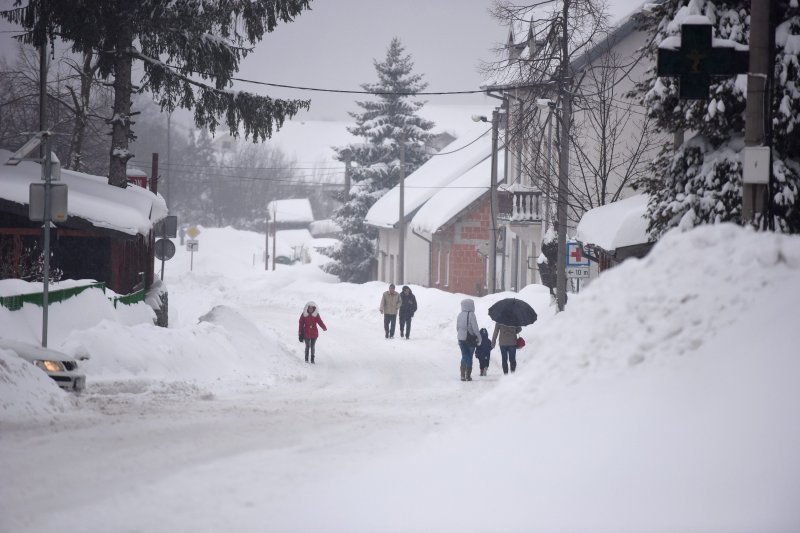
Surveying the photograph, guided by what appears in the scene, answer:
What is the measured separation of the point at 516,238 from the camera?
43281mm

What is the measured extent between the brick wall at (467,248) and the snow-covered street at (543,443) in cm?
3562

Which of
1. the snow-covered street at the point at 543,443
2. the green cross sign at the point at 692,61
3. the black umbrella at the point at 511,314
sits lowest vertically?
the snow-covered street at the point at 543,443

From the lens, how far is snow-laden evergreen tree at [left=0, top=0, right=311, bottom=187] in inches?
875

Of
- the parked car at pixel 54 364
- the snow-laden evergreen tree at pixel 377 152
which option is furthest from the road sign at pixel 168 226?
the snow-laden evergreen tree at pixel 377 152

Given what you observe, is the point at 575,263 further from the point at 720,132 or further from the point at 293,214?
the point at 293,214

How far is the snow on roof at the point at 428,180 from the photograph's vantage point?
164 feet

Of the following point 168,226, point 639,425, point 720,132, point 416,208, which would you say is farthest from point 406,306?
point 639,425

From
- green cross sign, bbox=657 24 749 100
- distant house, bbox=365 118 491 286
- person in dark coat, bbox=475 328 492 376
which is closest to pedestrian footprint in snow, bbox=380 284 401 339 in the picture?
person in dark coat, bbox=475 328 492 376

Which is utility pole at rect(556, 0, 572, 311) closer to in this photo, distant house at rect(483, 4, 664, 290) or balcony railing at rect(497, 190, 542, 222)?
distant house at rect(483, 4, 664, 290)

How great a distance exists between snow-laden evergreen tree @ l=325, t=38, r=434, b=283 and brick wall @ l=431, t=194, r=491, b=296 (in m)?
9.29

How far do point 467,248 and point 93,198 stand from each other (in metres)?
26.9

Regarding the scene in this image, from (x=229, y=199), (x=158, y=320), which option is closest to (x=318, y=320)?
(x=158, y=320)

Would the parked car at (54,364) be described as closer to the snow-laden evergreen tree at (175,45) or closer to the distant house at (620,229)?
the distant house at (620,229)

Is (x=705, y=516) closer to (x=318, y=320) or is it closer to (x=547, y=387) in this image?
(x=547, y=387)
